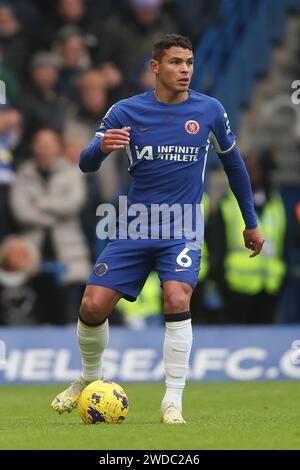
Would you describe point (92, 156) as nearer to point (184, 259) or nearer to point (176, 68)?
point (176, 68)

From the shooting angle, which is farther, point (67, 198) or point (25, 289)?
point (67, 198)

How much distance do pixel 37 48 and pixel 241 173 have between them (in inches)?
325

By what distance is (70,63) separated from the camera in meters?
16.5

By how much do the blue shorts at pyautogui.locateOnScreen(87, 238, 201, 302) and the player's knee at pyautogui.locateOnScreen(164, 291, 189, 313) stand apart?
211 mm

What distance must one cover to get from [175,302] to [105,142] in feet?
3.69

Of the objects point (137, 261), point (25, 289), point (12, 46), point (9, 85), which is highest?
point (12, 46)

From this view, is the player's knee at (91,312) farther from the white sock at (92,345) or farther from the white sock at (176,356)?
the white sock at (176,356)

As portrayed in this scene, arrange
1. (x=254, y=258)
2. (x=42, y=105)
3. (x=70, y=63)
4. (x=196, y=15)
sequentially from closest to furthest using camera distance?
(x=254, y=258) < (x=42, y=105) < (x=70, y=63) < (x=196, y=15)

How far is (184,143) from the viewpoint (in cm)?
885

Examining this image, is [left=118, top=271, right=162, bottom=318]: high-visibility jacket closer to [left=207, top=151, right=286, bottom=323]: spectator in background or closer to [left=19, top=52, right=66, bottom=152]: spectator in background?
[left=207, top=151, right=286, bottom=323]: spectator in background

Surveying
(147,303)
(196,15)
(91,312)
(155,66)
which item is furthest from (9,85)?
(91,312)

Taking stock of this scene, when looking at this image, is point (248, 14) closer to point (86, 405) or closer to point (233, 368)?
point (233, 368)

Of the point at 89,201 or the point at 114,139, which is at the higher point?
the point at 114,139

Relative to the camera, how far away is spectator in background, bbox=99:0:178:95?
17.2 meters
